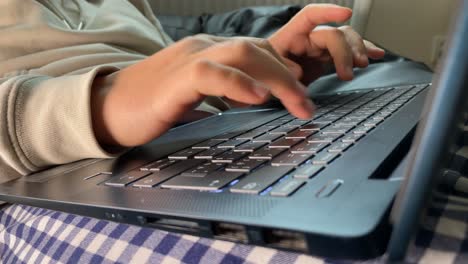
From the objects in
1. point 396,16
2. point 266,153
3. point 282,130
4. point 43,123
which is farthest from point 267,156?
point 396,16

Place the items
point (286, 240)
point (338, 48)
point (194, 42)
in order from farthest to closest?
1. point (338, 48)
2. point (194, 42)
3. point (286, 240)

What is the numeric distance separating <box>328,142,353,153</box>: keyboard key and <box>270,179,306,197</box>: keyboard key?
0.07 meters

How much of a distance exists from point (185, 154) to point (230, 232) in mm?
172

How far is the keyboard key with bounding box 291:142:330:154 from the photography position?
348 mm

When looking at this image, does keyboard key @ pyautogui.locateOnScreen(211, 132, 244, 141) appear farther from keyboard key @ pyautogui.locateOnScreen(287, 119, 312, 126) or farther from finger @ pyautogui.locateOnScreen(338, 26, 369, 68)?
finger @ pyautogui.locateOnScreen(338, 26, 369, 68)

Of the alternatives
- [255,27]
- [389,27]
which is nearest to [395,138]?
[255,27]

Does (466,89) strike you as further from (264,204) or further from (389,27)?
(389,27)

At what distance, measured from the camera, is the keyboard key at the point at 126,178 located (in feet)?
1.18

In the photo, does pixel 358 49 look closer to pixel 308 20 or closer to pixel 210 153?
pixel 308 20

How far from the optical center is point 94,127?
46 centimetres

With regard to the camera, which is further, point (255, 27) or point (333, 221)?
point (255, 27)

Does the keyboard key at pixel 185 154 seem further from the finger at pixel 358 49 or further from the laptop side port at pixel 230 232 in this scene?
the finger at pixel 358 49

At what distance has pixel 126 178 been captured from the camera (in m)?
0.37

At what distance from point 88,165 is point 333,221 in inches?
12.0
